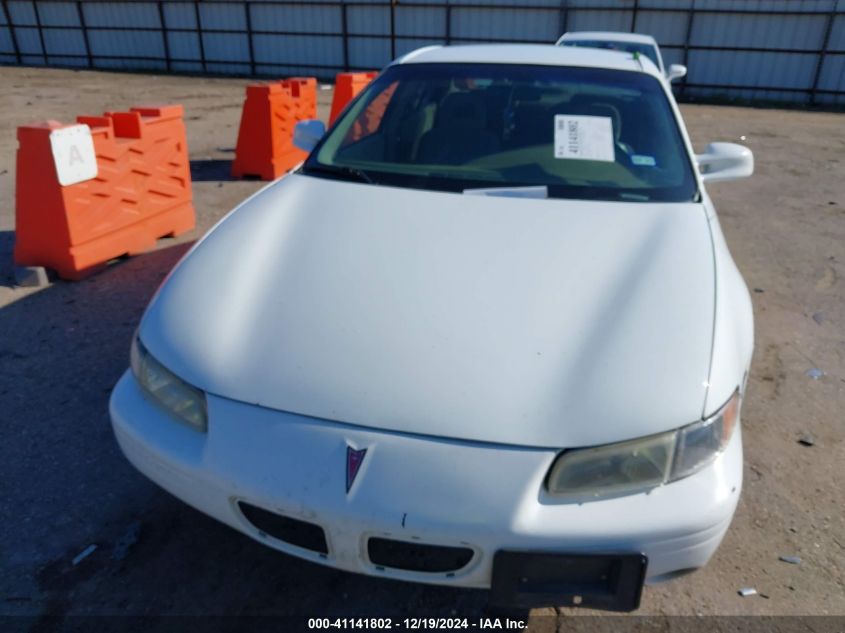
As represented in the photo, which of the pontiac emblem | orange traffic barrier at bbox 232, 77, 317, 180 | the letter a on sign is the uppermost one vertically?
the letter a on sign

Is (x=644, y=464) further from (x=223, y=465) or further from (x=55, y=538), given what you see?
(x=55, y=538)

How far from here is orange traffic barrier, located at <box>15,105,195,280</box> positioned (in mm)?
4234

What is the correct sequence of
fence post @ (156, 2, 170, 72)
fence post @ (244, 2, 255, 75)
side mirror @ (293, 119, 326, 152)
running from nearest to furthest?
side mirror @ (293, 119, 326, 152)
fence post @ (244, 2, 255, 75)
fence post @ (156, 2, 170, 72)

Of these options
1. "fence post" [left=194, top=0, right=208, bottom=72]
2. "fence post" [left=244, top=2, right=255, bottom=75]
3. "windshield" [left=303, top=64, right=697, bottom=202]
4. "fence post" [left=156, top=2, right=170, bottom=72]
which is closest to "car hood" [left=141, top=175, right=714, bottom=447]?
"windshield" [left=303, top=64, right=697, bottom=202]

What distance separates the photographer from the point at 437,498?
1.56 meters

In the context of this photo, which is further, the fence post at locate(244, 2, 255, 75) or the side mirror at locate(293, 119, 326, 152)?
the fence post at locate(244, 2, 255, 75)

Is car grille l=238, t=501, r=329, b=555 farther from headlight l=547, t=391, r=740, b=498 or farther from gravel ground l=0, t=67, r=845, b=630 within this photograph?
headlight l=547, t=391, r=740, b=498

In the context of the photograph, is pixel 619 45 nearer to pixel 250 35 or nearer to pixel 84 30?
pixel 250 35

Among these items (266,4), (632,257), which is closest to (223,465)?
(632,257)

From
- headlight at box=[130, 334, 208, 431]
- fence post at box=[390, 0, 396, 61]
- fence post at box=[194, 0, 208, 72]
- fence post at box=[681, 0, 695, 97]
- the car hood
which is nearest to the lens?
the car hood

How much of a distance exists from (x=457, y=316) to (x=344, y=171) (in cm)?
115

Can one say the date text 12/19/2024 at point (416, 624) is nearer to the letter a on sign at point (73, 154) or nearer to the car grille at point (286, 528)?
the car grille at point (286, 528)

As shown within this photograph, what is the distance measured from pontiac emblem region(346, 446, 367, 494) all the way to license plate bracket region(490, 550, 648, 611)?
0.40 m

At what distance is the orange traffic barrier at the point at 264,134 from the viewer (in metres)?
7.12
